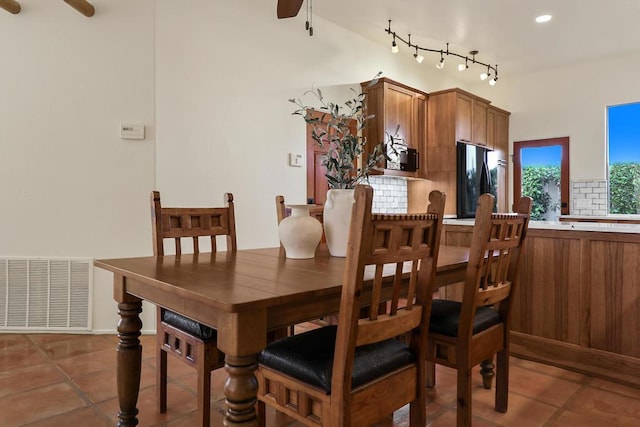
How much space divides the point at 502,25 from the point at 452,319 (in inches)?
151

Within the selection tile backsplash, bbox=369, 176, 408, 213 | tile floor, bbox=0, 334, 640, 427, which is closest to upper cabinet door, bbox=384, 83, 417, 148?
tile backsplash, bbox=369, 176, 408, 213

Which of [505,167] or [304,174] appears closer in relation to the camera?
[304,174]

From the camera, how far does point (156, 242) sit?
190cm

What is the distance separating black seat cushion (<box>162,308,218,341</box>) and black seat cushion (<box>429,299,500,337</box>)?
92 centimetres

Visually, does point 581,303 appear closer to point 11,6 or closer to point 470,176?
point 470,176

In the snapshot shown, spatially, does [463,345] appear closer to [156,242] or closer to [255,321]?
[255,321]

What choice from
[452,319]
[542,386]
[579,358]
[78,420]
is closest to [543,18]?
[579,358]

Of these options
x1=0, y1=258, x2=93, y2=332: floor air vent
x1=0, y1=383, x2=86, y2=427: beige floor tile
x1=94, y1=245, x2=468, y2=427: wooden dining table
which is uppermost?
x1=94, y1=245, x2=468, y2=427: wooden dining table

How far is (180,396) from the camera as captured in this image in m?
2.11

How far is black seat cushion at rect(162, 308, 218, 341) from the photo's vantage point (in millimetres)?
1597

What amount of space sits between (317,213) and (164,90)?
1.66 metres

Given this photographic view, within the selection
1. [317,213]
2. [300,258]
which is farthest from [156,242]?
[317,213]

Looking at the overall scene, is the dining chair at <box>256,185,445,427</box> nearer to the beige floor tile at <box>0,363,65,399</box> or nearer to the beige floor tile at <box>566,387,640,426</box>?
the beige floor tile at <box>566,387,640,426</box>

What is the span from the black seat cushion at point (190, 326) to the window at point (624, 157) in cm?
573
